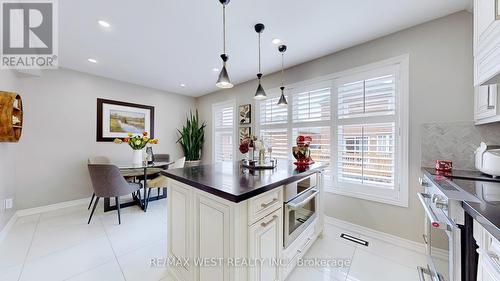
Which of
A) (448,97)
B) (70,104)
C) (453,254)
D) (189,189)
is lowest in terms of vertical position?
(453,254)

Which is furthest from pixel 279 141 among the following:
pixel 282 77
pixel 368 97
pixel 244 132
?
pixel 368 97

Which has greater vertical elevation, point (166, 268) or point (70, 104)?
point (70, 104)

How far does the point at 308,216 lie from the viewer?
6.11 ft

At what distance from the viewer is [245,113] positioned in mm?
3887

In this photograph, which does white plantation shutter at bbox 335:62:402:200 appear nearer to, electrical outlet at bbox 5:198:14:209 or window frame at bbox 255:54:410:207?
window frame at bbox 255:54:410:207

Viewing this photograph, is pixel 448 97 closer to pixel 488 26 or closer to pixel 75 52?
pixel 488 26

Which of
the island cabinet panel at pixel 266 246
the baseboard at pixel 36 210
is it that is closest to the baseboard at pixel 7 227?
the baseboard at pixel 36 210

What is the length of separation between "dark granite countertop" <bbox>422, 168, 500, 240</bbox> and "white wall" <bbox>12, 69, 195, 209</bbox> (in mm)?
4821

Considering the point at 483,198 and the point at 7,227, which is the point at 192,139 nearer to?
the point at 7,227

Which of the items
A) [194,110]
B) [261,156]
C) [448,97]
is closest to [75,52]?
[194,110]

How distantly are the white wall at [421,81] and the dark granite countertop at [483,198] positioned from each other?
576mm

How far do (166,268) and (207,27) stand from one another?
254cm

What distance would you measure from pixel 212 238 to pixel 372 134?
2.23 m

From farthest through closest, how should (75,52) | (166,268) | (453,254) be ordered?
1. (75,52)
2. (166,268)
3. (453,254)
